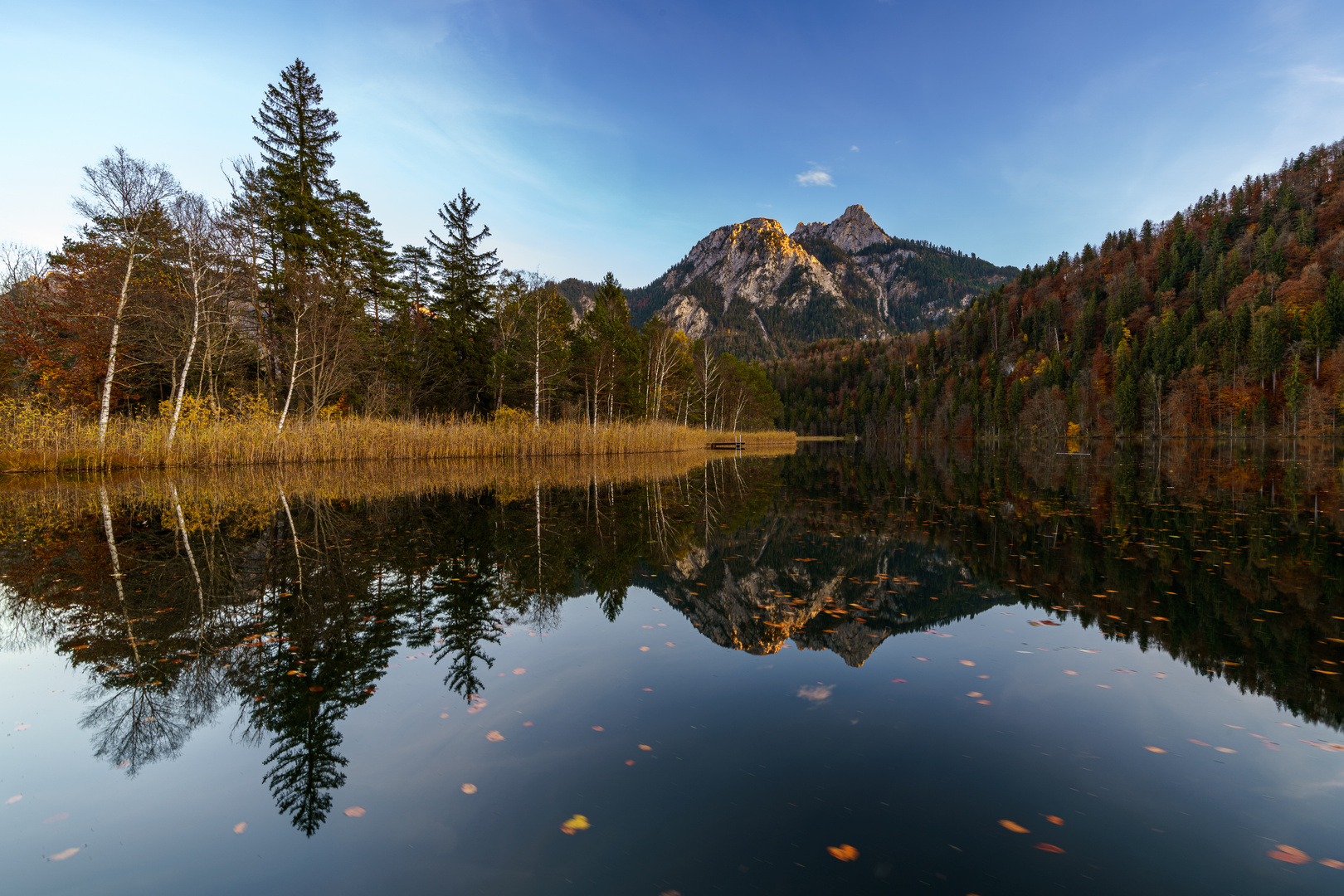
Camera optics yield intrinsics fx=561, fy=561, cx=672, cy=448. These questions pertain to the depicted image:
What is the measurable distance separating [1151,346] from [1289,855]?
105 m

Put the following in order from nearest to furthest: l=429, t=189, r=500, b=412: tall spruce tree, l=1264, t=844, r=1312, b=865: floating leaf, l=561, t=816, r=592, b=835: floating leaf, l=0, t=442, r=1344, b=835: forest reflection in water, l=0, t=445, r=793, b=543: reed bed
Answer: l=1264, t=844, r=1312, b=865: floating leaf < l=561, t=816, r=592, b=835: floating leaf < l=0, t=442, r=1344, b=835: forest reflection in water < l=0, t=445, r=793, b=543: reed bed < l=429, t=189, r=500, b=412: tall spruce tree

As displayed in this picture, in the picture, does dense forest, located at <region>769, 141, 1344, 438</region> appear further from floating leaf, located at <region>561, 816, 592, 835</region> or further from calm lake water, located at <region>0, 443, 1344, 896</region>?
floating leaf, located at <region>561, 816, 592, 835</region>

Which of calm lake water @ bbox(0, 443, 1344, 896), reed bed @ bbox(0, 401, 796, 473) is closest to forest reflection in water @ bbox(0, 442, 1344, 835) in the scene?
calm lake water @ bbox(0, 443, 1344, 896)

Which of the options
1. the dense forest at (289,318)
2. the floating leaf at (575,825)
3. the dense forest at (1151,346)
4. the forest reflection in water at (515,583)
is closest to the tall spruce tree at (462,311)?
the dense forest at (289,318)

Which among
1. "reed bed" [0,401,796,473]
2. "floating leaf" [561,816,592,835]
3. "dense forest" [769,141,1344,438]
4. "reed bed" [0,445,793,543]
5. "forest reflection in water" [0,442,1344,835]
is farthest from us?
"dense forest" [769,141,1344,438]

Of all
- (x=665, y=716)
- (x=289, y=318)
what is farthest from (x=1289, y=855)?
(x=289, y=318)

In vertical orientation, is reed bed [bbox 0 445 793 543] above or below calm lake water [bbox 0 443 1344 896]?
below

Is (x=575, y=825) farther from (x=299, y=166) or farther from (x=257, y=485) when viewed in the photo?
(x=299, y=166)

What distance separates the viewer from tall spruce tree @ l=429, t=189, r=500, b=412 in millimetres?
34438

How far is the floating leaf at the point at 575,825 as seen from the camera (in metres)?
2.84

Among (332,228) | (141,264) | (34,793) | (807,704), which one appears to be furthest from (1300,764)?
(332,228)

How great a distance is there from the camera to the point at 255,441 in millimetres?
21766

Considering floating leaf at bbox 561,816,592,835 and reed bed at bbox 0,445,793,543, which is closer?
floating leaf at bbox 561,816,592,835

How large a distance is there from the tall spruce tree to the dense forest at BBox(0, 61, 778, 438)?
0.37ft
